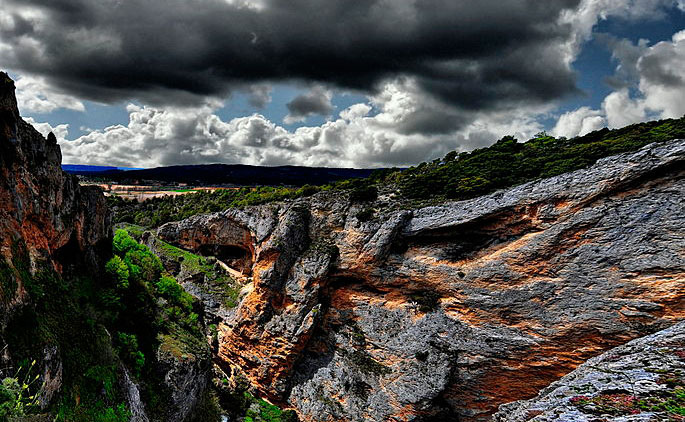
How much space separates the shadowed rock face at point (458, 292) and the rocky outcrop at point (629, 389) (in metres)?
4.40

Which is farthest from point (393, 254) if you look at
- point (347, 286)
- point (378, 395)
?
point (378, 395)

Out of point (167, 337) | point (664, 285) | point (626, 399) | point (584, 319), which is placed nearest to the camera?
point (626, 399)

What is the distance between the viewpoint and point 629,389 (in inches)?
481

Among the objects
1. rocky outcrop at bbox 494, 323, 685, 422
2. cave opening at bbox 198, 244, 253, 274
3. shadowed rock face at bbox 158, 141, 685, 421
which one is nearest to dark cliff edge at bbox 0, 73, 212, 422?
shadowed rock face at bbox 158, 141, 685, 421

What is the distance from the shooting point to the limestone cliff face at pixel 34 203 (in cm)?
1155

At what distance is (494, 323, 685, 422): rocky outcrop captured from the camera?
Result: 11.0 metres

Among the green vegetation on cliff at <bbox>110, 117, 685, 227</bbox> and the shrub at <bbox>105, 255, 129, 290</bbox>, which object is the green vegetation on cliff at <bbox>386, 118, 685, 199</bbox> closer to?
the green vegetation on cliff at <bbox>110, 117, 685, 227</bbox>

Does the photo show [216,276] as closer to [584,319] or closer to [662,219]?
[584,319]

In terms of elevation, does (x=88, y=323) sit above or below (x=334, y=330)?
above

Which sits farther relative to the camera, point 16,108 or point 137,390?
point 137,390

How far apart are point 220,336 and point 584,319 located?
33291 millimetres

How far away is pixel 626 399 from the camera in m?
11.8

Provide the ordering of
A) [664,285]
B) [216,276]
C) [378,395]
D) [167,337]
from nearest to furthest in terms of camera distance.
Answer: [664,285] → [167,337] → [378,395] → [216,276]

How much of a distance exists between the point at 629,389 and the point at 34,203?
24.4m
